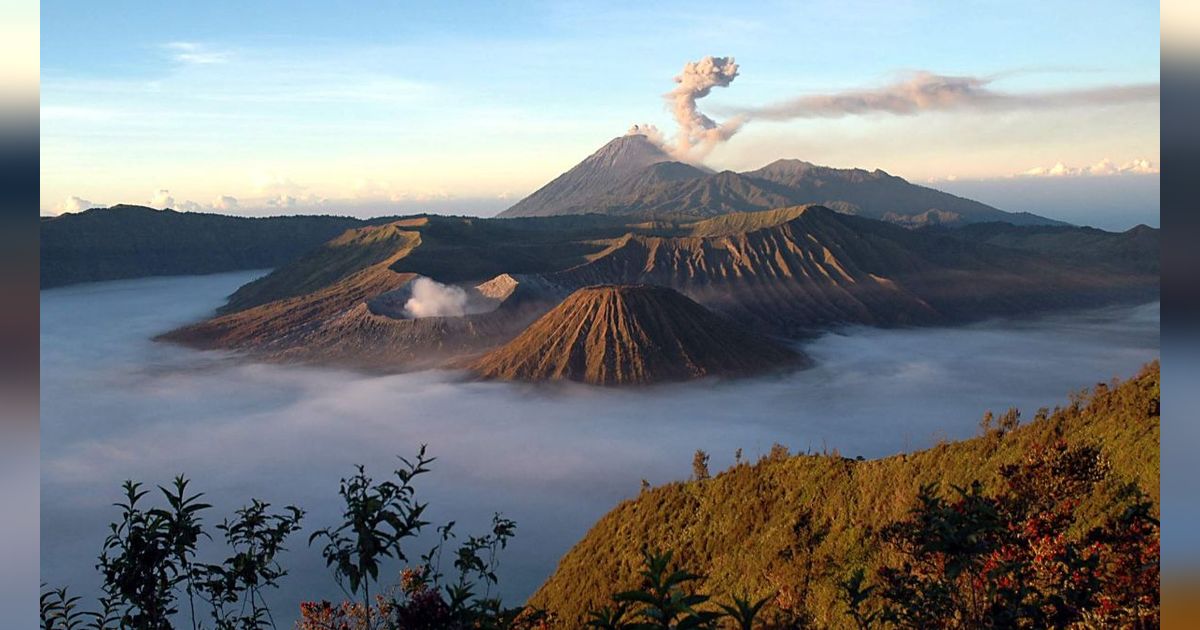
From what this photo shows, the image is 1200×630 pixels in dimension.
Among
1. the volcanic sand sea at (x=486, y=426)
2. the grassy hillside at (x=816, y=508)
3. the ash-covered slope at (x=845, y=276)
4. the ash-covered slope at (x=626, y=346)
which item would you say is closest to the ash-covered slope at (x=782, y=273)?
the ash-covered slope at (x=845, y=276)

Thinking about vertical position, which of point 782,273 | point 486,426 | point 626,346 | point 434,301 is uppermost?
point 782,273

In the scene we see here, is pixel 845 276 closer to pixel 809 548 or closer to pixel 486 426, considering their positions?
pixel 486 426

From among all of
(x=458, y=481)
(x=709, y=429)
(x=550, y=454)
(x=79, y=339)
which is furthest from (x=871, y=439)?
(x=79, y=339)

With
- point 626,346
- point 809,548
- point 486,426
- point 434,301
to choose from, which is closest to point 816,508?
point 809,548

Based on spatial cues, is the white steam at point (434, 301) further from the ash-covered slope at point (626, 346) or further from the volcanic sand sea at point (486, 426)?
the ash-covered slope at point (626, 346)

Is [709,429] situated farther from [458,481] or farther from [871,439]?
[458,481]

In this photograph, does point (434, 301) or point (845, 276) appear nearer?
point (434, 301)
